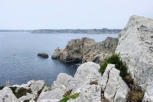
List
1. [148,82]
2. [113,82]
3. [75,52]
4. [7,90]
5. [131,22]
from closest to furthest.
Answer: [148,82]
[113,82]
[131,22]
[7,90]
[75,52]

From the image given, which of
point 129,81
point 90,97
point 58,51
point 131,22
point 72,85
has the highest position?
point 131,22

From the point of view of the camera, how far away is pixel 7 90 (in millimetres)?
26688

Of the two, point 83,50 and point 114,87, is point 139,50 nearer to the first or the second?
point 114,87

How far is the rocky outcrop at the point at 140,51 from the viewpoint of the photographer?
12203 millimetres

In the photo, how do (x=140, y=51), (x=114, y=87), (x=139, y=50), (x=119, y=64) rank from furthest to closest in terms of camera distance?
(x=119, y=64) → (x=139, y=50) → (x=140, y=51) → (x=114, y=87)

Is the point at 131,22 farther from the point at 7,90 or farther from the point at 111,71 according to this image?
the point at 7,90

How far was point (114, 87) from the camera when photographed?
1252 centimetres

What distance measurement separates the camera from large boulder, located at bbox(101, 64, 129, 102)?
1194 cm

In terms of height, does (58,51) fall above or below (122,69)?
below

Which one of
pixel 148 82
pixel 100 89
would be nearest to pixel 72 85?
pixel 100 89

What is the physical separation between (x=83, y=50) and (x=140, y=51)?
9802 cm

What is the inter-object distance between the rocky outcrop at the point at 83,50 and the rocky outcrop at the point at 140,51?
83.4 m

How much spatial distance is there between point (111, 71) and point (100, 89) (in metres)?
1.65

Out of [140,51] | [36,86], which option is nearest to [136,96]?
[140,51]
